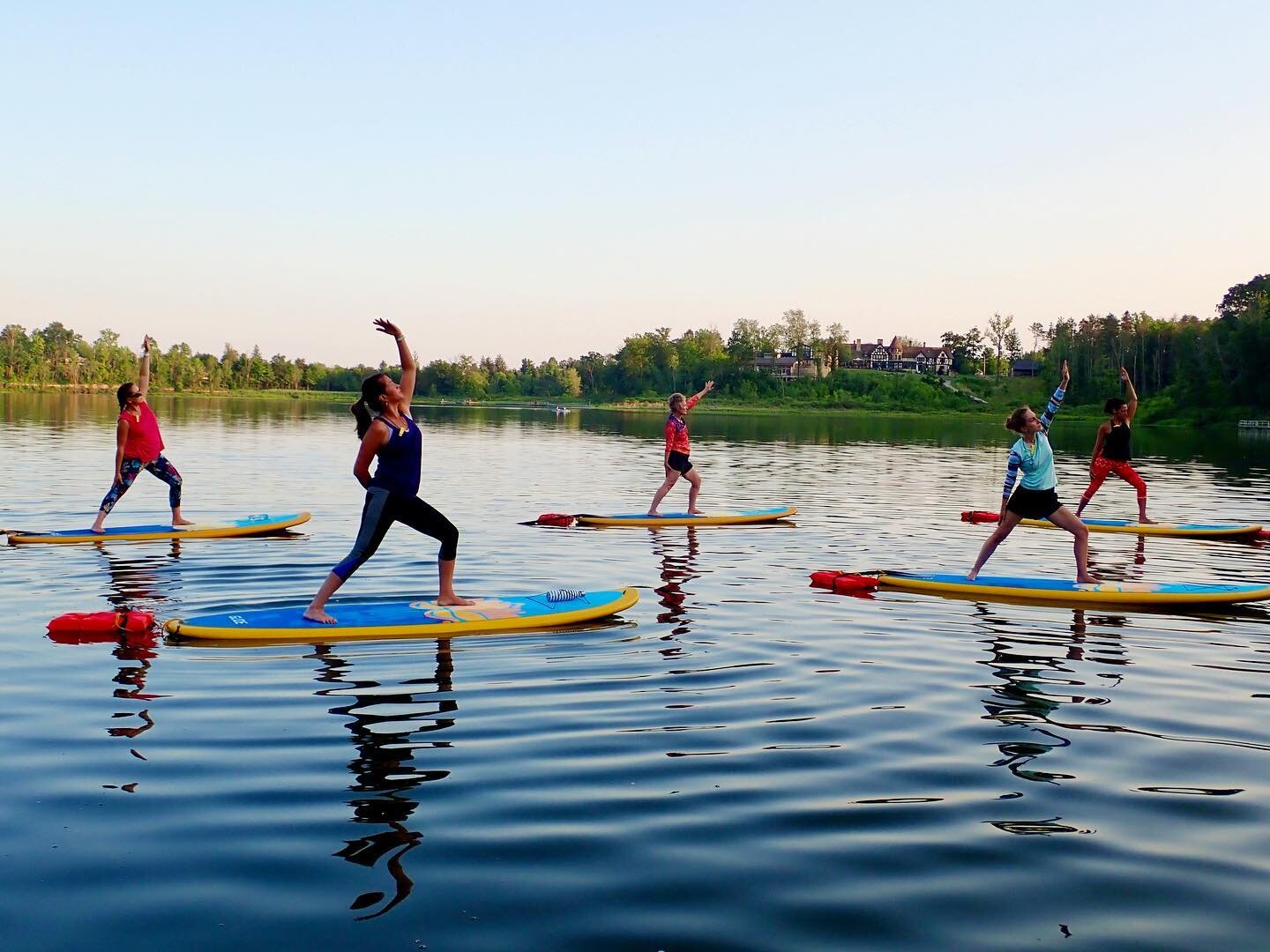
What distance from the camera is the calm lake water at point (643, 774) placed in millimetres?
4504

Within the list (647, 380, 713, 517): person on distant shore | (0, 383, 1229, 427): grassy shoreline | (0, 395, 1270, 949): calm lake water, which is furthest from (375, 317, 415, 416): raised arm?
(0, 383, 1229, 427): grassy shoreline

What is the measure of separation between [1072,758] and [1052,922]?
225 cm

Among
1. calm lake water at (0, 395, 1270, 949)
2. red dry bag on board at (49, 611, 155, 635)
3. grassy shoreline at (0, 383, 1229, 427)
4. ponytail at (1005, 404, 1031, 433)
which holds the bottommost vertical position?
calm lake water at (0, 395, 1270, 949)

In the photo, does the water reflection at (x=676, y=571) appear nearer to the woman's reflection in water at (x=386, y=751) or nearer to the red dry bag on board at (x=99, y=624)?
the woman's reflection in water at (x=386, y=751)

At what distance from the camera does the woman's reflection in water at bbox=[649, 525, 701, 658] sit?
1069 centimetres

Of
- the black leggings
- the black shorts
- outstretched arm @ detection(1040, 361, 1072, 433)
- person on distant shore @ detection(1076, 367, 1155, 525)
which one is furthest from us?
person on distant shore @ detection(1076, 367, 1155, 525)

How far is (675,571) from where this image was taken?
1402 cm

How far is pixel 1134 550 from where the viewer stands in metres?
16.8

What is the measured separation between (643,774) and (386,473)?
4.45 metres

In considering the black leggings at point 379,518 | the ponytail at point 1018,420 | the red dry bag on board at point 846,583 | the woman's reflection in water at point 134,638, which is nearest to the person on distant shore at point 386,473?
the black leggings at point 379,518

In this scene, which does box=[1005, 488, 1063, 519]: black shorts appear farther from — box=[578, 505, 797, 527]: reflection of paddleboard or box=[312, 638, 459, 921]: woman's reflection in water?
box=[578, 505, 797, 527]: reflection of paddleboard

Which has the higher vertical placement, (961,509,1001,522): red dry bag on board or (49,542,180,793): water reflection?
(961,509,1001,522): red dry bag on board

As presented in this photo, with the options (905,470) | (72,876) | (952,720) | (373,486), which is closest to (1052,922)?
(952,720)

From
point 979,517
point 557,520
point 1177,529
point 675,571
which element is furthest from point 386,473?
point 1177,529
